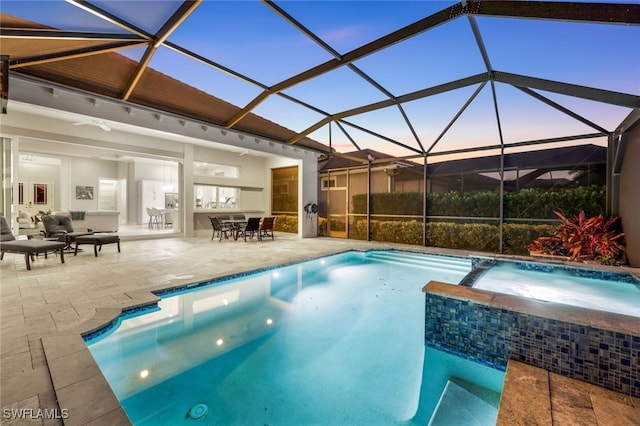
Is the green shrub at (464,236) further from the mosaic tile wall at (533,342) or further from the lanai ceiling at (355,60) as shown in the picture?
the mosaic tile wall at (533,342)

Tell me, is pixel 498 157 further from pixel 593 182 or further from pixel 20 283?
pixel 20 283

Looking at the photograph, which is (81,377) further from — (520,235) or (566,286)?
(520,235)

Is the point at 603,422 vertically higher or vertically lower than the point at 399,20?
lower

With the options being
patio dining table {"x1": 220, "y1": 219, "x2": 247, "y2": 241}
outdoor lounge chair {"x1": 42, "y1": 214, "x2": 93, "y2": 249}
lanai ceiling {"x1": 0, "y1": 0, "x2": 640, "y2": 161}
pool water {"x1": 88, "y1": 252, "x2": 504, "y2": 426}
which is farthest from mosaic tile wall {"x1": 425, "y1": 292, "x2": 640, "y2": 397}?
patio dining table {"x1": 220, "y1": 219, "x2": 247, "y2": 241}

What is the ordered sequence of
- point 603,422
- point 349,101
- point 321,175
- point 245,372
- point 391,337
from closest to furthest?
point 603,422 < point 245,372 < point 391,337 < point 349,101 < point 321,175

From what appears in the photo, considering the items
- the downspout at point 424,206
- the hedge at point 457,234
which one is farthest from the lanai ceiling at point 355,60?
the hedge at point 457,234

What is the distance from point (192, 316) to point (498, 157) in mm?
8453

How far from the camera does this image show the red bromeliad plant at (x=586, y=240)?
5.57 metres

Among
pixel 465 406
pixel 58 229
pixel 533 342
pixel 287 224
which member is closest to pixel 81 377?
pixel 465 406

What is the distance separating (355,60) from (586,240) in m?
6.12

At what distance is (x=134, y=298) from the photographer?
3.64 m

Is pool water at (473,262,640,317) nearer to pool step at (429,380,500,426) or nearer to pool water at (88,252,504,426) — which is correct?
pool water at (88,252,504,426)

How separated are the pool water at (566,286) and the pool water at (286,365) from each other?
1453mm

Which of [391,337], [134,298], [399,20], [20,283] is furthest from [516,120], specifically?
[20,283]
